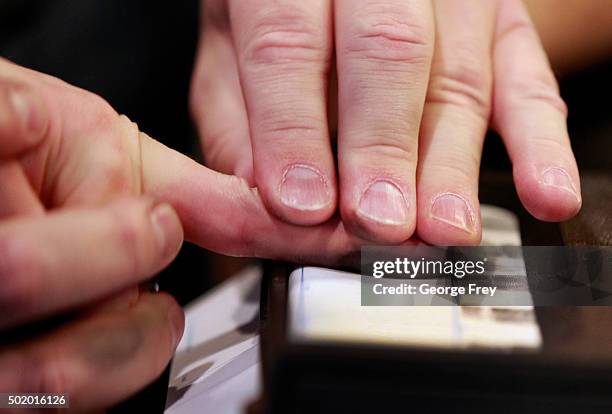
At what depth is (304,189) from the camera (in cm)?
35

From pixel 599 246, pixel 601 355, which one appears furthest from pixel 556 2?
pixel 601 355

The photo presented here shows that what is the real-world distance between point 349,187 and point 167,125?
0.38 metres

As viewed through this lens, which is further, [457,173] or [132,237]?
[457,173]

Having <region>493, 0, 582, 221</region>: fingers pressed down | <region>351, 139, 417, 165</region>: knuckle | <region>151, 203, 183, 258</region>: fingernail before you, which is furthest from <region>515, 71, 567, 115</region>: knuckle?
<region>151, 203, 183, 258</region>: fingernail

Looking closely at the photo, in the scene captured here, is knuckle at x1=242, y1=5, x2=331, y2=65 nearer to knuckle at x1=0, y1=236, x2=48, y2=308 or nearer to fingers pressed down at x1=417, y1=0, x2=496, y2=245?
fingers pressed down at x1=417, y1=0, x2=496, y2=245

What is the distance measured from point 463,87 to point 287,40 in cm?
12

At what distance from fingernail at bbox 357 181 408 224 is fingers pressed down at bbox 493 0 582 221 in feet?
0.28

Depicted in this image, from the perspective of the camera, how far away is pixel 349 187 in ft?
1.17

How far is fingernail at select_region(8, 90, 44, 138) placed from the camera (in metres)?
A: 0.27

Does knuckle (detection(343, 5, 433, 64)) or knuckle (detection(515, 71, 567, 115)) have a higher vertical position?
knuckle (detection(343, 5, 433, 64))

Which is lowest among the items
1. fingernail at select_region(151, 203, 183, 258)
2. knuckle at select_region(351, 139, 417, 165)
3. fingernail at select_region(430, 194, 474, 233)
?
fingernail at select_region(430, 194, 474, 233)

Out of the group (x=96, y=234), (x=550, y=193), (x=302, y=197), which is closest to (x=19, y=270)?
(x=96, y=234)

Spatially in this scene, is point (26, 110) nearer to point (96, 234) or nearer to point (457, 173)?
point (96, 234)

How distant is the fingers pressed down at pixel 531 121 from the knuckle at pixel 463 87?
14 mm
